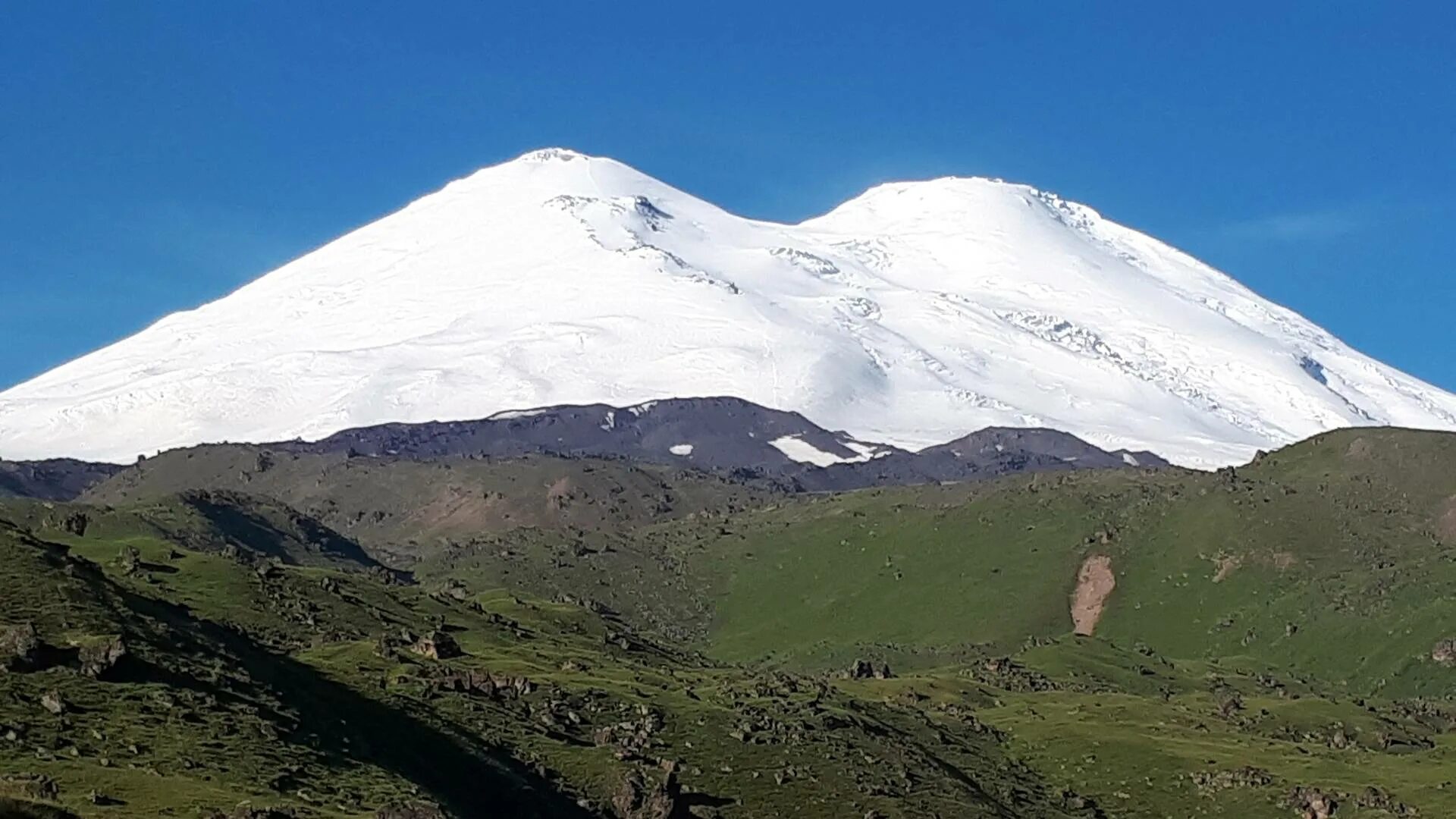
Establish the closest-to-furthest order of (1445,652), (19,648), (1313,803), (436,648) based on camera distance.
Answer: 1. (19,648)
2. (1313,803)
3. (436,648)
4. (1445,652)

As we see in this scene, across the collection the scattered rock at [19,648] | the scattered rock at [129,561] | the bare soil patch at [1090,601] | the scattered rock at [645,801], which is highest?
Result: the bare soil patch at [1090,601]

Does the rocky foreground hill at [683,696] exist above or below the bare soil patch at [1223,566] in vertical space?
below

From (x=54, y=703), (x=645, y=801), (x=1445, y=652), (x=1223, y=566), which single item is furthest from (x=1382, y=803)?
(x=1223, y=566)

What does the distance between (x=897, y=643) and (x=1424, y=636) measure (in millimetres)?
51810

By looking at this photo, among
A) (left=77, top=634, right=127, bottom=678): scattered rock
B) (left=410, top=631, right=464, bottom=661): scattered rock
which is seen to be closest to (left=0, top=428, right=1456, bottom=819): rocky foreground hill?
(left=77, top=634, right=127, bottom=678): scattered rock

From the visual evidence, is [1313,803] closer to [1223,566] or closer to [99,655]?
[99,655]

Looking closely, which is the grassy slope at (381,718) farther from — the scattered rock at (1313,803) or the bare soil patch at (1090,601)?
the bare soil patch at (1090,601)

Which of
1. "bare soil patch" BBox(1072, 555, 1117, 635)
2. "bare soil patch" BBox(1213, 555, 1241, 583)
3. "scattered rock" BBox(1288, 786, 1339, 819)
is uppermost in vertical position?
"bare soil patch" BBox(1213, 555, 1241, 583)

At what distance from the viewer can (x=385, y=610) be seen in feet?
389

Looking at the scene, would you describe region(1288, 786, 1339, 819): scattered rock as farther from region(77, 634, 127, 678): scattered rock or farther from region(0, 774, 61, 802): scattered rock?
region(0, 774, 61, 802): scattered rock

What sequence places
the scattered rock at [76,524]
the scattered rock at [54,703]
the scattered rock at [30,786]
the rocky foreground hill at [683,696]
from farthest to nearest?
the scattered rock at [76,524] → the rocky foreground hill at [683,696] → the scattered rock at [54,703] → the scattered rock at [30,786]

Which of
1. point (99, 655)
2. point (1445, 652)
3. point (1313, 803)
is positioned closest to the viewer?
point (99, 655)

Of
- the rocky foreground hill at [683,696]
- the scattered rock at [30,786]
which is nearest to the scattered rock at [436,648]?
the rocky foreground hill at [683,696]

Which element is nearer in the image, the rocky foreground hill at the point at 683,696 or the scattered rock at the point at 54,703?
the scattered rock at the point at 54,703
